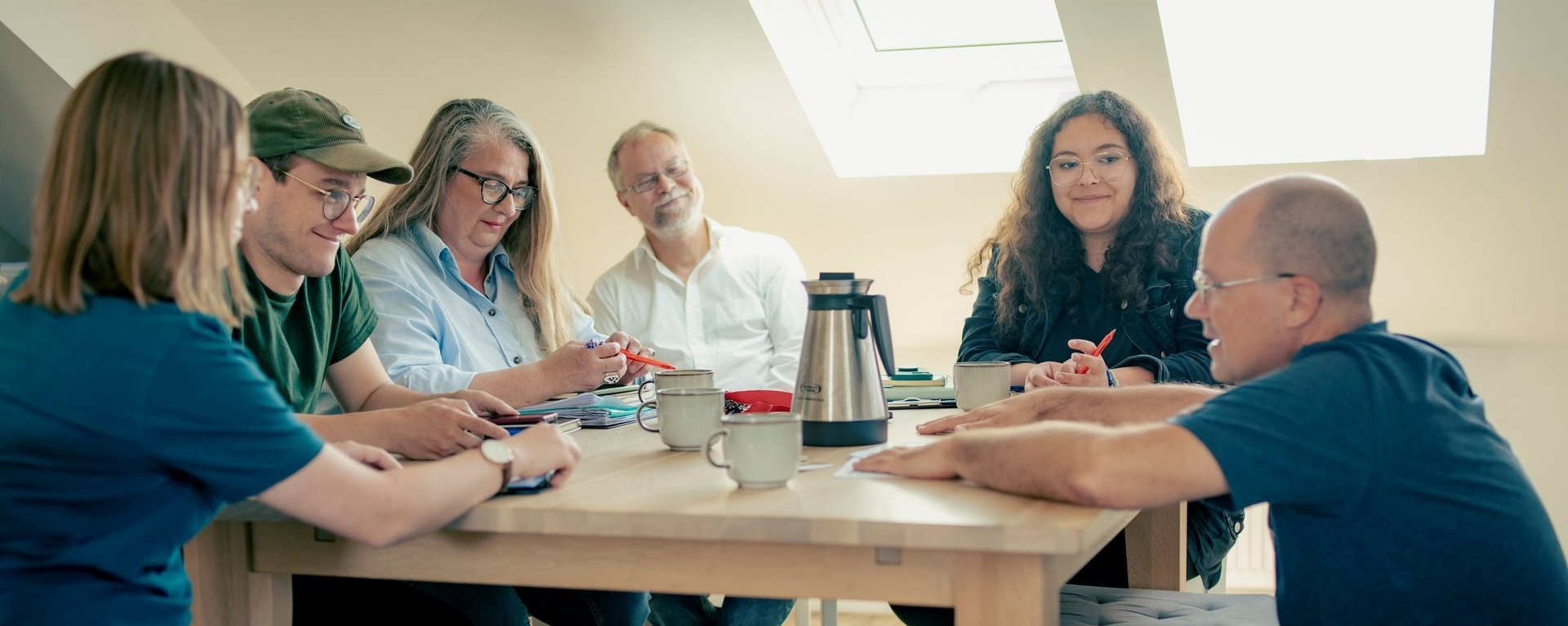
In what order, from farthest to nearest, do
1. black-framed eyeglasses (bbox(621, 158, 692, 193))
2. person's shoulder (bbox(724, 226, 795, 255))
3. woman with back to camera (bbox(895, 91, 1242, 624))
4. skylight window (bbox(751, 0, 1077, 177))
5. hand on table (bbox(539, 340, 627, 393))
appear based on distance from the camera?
skylight window (bbox(751, 0, 1077, 177)) → person's shoulder (bbox(724, 226, 795, 255)) → black-framed eyeglasses (bbox(621, 158, 692, 193)) → woman with back to camera (bbox(895, 91, 1242, 624)) → hand on table (bbox(539, 340, 627, 393))

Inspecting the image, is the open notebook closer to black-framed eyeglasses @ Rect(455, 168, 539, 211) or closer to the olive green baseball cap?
the olive green baseball cap

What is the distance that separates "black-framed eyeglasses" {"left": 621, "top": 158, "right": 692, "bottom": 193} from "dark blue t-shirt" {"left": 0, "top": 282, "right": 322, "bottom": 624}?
91.6 inches

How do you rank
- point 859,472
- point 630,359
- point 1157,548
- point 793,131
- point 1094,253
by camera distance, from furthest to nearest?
1. point 793,131
2. point 1094,253
3. point 630,359
4. point 1157,548
5. point 859,472

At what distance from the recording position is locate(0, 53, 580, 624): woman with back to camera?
1097 millimetres

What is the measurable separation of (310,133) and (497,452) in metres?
0.78

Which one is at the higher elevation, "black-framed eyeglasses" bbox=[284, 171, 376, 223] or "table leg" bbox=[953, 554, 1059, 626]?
"black-framed eyeglasses" bbox=[284, 171, 376, 223]

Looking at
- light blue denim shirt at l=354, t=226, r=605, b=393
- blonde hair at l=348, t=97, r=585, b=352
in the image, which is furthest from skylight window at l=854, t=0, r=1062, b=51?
light blue denim shirt at l=354, t=226, r=605, b=393

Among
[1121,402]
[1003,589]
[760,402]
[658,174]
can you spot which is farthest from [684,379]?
[658,174]

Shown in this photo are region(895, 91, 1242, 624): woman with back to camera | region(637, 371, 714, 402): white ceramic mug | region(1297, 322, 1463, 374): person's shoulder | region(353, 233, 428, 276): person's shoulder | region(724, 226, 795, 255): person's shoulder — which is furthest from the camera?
region(724, 226, 795, 255): person's shoulder

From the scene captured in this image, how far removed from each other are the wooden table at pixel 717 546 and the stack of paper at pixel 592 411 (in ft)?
1.65

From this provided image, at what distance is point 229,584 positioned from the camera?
4.66ft

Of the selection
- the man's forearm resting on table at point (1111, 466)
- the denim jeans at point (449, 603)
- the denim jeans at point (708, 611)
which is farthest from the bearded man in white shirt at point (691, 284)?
the man's forearm resting on table at point (1111, 466)

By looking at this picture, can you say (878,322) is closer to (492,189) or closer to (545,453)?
(545,453)

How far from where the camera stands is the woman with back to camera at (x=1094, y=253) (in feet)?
8.29
